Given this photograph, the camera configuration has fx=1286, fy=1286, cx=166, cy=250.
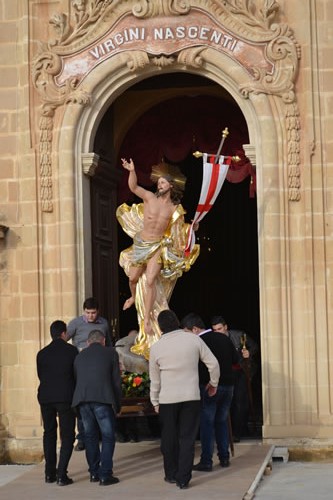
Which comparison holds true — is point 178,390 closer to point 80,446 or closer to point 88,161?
point 80,446

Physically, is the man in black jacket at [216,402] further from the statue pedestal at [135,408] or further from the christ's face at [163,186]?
the christ's face at [163,186]

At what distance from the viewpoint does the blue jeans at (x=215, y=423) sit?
46.4ft

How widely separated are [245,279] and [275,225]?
29.8ft

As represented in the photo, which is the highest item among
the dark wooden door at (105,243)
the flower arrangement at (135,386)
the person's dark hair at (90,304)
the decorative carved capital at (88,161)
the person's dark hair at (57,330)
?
the decorative carved capital at (88,161)

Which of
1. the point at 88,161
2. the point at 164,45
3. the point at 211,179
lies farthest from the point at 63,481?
the point at 164,45

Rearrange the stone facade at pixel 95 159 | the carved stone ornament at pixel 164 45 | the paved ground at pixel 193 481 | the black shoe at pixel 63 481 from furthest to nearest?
the carved stone ornament at pixel 164 45, the stone facade at pixel 95 159, the black shoe at pixel 63 481, the paved ground at pixel 193 481

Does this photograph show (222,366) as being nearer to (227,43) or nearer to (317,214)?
(317,214)

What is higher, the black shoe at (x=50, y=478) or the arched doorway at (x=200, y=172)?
the arched doorway at (x=200, y=172)

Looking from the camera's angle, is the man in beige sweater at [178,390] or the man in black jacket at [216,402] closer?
the man in beige sweater at [178,390]

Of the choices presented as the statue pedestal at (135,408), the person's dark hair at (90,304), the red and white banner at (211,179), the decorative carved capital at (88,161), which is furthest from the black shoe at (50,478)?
the decorative carved capital at (88,161)

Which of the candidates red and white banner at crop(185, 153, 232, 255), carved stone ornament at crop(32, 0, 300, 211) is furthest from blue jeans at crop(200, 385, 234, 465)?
carved stone ornament at crop(32, 0, 300, 211)

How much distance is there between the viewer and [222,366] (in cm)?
1438

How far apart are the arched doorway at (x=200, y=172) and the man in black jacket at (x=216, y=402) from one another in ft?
11.5

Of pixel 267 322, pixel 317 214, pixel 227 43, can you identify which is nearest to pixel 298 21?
pixel 227 43
